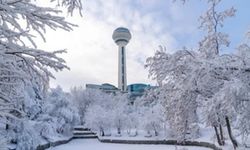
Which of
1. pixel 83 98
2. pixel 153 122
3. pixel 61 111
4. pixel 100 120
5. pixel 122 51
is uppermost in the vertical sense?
pixel 122 51

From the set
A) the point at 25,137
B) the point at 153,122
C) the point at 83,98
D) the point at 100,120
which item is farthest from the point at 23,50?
the point at 83,98

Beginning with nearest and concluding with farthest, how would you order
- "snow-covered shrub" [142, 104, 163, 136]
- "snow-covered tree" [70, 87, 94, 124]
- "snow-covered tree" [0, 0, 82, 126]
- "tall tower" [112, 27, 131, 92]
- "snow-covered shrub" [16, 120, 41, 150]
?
"snow-covered tree" [0, 0, 82, 126] < "snow-covered shrub" [16, 120, 41, 150] < "snow-covered shrub" [142, 104, 163, 136] < "snow-covered tree" [70, 87, 94, 124] < "tall tower" [112, 27, 131, 92]

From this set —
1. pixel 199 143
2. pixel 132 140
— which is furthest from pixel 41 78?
pixel 132 140

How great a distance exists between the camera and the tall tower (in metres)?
108

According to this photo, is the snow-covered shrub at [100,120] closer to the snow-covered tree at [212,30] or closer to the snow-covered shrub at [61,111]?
the snow-covered shrub at [61,111]

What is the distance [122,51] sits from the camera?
117 m

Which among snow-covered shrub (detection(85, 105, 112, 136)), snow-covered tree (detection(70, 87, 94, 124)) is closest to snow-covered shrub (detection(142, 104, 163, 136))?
snow-covered shrub (detection(85, 105, 112, 136))

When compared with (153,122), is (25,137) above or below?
below

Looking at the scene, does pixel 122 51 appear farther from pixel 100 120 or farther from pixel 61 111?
pixel 61 111

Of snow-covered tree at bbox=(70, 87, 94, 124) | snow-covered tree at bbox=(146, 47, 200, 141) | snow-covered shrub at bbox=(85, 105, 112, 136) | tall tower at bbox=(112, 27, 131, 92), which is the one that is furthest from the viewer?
tall tower at bbox=(112, 27, 131, 92)

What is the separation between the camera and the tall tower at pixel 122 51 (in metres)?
108

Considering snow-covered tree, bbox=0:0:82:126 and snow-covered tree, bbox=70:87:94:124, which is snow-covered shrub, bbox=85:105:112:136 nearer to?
snow-covered tree, bbox=70:87:94:124

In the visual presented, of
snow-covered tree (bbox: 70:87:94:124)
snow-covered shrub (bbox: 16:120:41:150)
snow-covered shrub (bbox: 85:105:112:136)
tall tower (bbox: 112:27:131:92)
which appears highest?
tall tower (bbox: 112:27:131:92)

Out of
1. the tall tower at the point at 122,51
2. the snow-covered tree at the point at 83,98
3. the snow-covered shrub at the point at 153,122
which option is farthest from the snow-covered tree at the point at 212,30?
the tall tower at the point at 122,51
